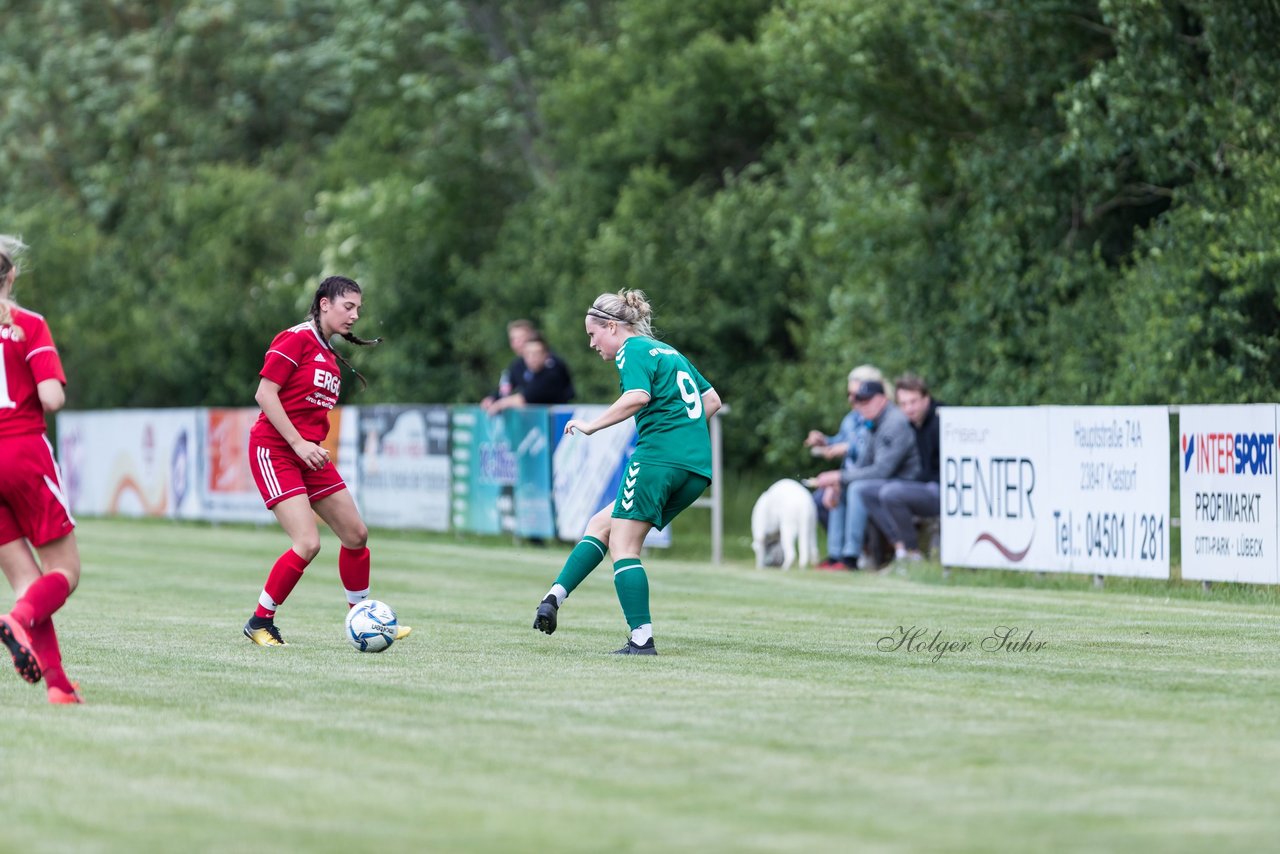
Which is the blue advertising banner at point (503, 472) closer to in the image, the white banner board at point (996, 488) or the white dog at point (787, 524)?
the white dog at point (787, 524)

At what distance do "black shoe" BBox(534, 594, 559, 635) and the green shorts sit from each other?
1.85 ft

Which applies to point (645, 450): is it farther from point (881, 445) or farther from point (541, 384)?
point (541, 384)

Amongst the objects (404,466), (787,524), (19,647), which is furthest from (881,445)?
(19,647)

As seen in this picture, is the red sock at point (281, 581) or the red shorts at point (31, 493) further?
the red sock at point (281, 581)

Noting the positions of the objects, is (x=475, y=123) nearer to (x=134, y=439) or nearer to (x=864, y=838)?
(x=134, y=439)

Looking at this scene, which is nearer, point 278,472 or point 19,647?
point 19,647

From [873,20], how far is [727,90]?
10.8 m

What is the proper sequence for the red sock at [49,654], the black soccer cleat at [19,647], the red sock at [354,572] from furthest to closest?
1. the red sock at [354,572]
2. the red sock at [49,654]
3. the black soccer cleat at [19,647]

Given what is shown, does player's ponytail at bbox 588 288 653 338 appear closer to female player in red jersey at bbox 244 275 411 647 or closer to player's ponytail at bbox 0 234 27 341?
female player in red jersey at bbox 244 275 411 647

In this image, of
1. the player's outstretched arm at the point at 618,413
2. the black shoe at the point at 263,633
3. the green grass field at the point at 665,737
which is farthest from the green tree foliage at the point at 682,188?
the black shoe at the point at 263,633

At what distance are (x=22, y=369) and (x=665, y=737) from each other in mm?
A: 3026

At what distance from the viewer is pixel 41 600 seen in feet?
27.6

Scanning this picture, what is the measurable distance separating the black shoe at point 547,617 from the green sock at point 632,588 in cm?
37

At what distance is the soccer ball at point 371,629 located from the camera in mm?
10961
